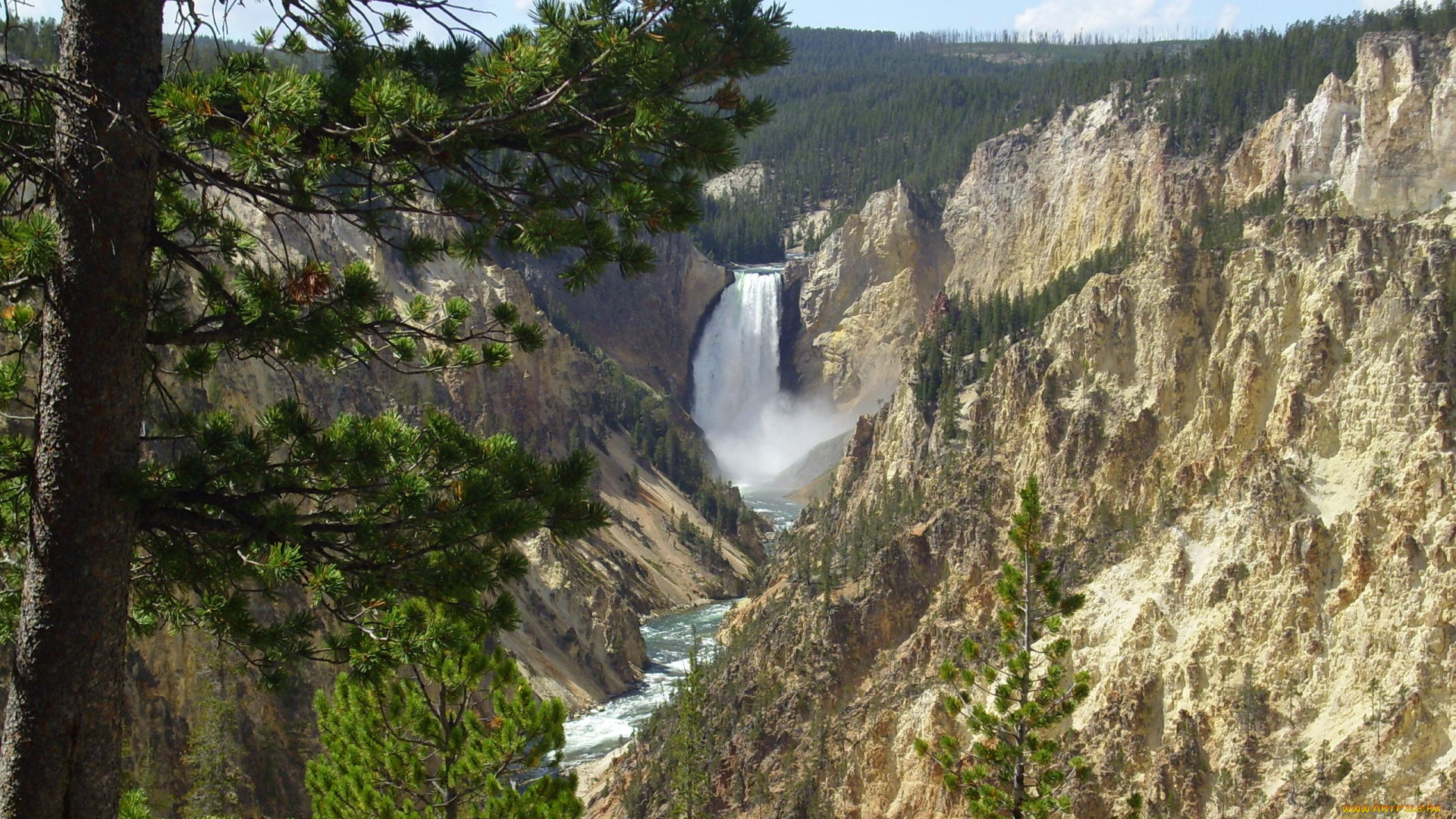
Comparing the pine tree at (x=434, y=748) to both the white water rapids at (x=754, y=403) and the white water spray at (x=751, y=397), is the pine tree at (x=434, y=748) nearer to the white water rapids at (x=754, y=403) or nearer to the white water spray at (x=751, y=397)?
the white water rapids at (x=754, y=403)

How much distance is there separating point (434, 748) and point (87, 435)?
903cm

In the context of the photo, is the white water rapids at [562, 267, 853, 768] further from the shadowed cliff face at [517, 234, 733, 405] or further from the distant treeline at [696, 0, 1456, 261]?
the distant treeline at [696, 0, 1456, 261]

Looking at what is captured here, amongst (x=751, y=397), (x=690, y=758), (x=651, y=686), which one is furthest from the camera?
(x=751, y=397)

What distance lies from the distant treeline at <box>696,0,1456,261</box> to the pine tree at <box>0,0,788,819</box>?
4214 cm

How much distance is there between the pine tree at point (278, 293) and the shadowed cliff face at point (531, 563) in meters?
0.52

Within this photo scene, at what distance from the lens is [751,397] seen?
105 m

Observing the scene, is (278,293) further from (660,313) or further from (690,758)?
(660,313)

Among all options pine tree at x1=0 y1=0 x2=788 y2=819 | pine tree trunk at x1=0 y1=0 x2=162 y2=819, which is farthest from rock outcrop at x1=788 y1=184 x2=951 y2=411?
pine tree trunk at x1=0 y1=0 x2=162 y2=819

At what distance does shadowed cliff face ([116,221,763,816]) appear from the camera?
30.5m

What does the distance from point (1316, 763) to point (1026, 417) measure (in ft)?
55.1

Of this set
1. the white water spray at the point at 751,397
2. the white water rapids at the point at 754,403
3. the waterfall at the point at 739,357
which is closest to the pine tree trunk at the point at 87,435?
the white water rapids at the point at 754,403

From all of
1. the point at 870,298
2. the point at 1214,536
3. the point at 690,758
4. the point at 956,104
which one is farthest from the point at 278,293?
the point at 956,104

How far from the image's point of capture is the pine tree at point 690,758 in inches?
1260

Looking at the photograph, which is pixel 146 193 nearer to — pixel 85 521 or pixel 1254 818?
pixel 85 521
